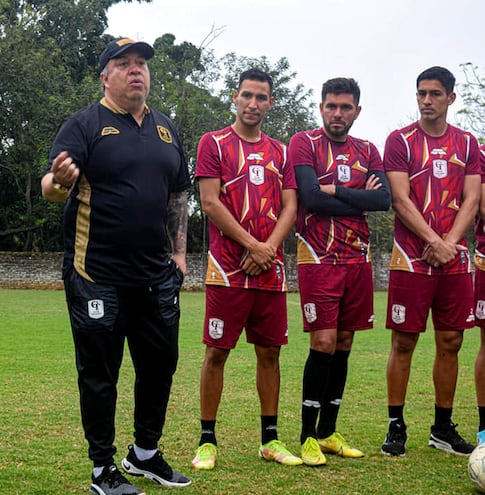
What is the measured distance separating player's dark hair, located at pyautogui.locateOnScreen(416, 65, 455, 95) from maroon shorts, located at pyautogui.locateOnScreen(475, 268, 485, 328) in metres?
1.49

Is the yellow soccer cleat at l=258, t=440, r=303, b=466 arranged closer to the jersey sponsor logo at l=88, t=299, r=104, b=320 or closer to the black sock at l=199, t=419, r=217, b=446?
the black sock at l=199, t=419, r=217, b=446

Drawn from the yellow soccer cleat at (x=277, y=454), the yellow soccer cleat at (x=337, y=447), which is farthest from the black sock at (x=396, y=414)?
the yellow soccer cleat at (x=277, y=454)

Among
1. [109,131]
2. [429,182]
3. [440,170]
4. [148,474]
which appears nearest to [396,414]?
[429,182]

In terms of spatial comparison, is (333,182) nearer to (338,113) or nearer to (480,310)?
(338,113)

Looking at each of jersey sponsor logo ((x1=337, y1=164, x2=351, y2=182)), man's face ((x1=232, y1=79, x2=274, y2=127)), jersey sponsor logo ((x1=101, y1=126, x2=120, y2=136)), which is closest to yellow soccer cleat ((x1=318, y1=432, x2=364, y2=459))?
jersey sponsor logo ((x1=337, y1=164, x2=351, y2=182))

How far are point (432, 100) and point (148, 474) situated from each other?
350 cm

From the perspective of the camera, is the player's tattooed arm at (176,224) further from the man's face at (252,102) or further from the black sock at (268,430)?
the black sock at (268,430)

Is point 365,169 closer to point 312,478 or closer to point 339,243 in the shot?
point 339,243

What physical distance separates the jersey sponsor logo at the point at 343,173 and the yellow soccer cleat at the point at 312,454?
1933mm

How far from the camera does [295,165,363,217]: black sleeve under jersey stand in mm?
5430

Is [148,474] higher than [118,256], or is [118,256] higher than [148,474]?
[118,256]

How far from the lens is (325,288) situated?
5.47 meters

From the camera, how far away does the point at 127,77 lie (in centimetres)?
456

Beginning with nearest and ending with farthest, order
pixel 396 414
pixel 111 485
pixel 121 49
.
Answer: pixel 111 485, pixel 121 49, pixel 396 414
